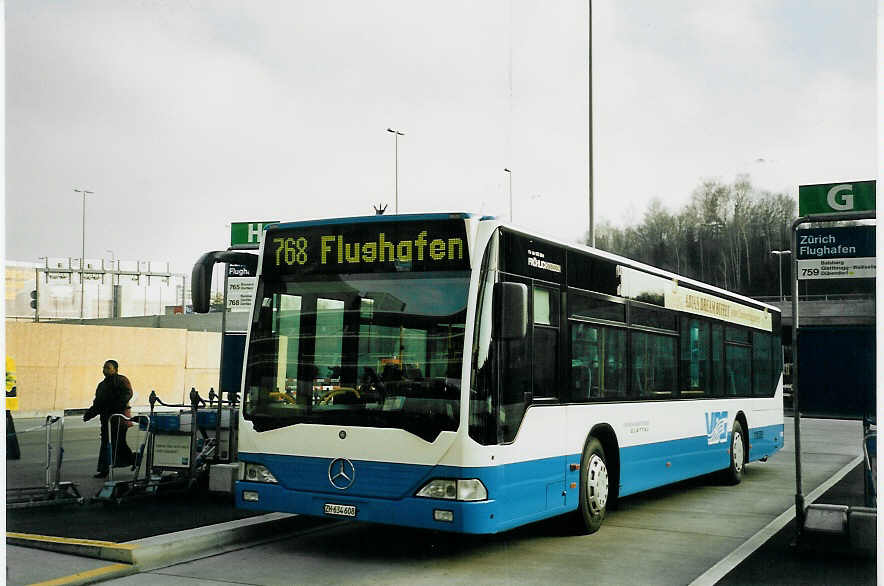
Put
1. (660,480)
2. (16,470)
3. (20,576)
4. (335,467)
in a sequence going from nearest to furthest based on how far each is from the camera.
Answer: (20,576) < (335,467) < (660,480) < (16,470)

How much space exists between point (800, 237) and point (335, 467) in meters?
4.61

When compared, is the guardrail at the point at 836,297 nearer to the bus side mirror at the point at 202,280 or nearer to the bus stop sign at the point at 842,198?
the bus stop sign at the point at 842,198

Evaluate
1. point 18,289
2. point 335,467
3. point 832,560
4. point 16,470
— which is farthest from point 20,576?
point 18,289

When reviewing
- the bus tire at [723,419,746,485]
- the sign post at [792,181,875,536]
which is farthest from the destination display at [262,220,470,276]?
the bus tire at [723,419,746,485]

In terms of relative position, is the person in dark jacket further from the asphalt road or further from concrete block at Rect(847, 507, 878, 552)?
concrete block at Rect(847, 507, 878, 552)

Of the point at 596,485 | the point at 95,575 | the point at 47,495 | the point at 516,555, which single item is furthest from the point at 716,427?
the point at 95,575

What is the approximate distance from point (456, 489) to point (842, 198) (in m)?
4.53

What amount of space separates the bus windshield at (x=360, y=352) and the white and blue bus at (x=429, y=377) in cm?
1

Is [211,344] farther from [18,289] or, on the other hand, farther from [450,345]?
[450,345]

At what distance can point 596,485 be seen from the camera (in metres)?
9.26

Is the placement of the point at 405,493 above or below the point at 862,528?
above

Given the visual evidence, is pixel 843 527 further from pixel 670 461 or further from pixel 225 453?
pixel 225 453

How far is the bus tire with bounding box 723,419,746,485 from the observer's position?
13.5 metres

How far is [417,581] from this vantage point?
7270mm
